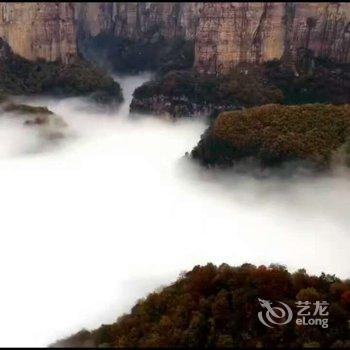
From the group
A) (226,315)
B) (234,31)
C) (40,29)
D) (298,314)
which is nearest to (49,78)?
(40,29)

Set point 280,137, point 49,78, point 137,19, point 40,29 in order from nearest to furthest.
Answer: point 280,137
point 49,78
point 40,29
point 137,19

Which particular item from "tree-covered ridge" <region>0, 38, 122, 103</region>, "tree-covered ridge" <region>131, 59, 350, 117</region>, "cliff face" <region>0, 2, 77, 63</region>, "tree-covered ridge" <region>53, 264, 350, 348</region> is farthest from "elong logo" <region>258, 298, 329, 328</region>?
"cliff face" <region>0, 2, 77, 63</region>

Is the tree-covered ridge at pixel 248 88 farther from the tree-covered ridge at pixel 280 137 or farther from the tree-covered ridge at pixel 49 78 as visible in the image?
the tree-covered ridge at pixel 280 137

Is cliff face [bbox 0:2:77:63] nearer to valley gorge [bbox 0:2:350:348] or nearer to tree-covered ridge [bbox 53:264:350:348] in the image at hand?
valley gorge [bbox 0:2:350:348]

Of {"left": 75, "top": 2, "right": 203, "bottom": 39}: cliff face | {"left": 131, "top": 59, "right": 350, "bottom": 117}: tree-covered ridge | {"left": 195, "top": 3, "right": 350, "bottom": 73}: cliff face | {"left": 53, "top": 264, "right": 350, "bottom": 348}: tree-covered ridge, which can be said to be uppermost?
{"left": 75, "top": 2, "right": 203, "bottom": 39}: cliff face

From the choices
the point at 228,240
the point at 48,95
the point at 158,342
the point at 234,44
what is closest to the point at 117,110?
the point at 48,95

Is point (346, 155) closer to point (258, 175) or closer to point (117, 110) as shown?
point (258, 175)

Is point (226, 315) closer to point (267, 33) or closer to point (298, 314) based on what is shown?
point (298, 314)
